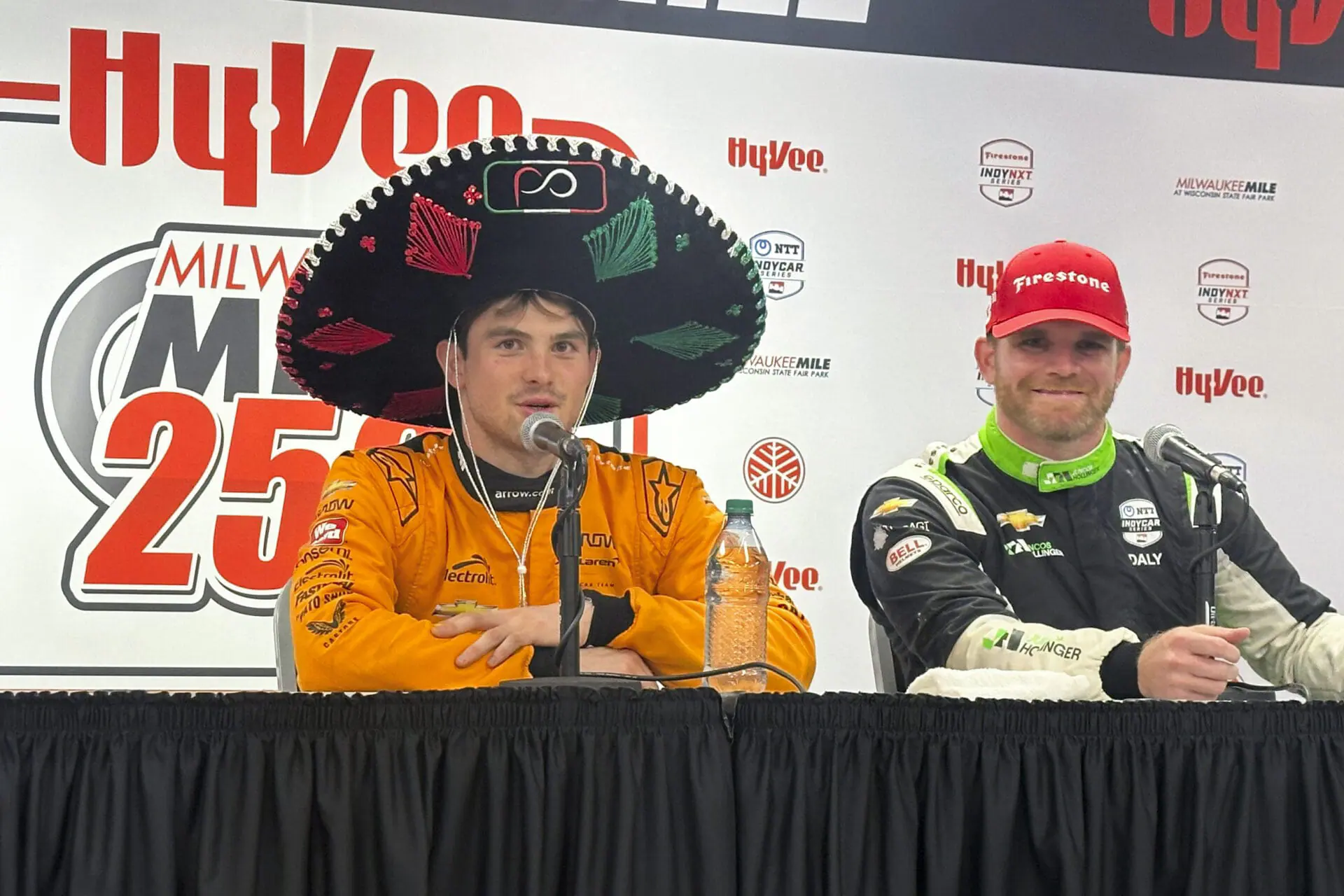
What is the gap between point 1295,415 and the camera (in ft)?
9.95

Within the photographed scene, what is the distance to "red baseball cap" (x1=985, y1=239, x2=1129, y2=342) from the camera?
223 centimetres

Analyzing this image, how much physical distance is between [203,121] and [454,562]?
1234mm

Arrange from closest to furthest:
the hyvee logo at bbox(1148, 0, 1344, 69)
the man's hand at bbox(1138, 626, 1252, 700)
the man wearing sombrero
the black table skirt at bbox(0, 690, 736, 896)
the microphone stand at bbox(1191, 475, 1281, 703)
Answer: the black table skirt at bbox(0, 690, 736, 896)
the man's hand at bbox(1138, 626, 1252, 700)
the microphone stand at bbox(1191, 475, 1281, 703)
the man wearing sombrero
the hyvee logo at bbox(1148, 0, 1344, 69)

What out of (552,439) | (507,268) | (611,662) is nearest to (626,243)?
(507,268)

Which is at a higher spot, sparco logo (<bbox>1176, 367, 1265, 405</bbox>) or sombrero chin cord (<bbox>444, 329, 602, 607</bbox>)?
sparco logo (<bbox>1176, 367, 1265, 405</bbox>)

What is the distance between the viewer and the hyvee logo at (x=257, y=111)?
2666 millimetres

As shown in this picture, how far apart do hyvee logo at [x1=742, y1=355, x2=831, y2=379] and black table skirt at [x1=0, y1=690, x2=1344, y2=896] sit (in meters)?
1.80

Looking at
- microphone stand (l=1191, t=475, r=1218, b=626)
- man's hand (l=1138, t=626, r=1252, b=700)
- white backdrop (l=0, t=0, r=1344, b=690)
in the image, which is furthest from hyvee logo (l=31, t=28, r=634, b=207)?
man's hand (l=1138, t=626, r=1252, b=700)

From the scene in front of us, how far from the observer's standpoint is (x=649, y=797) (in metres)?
1.03

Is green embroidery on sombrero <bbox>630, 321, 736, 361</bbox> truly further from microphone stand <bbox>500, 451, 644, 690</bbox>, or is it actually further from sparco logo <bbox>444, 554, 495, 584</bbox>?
microphone stand <bbox>500, 451, 644, 690</bbox>

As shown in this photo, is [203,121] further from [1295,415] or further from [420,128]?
[1295,415]

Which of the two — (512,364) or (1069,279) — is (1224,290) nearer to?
(1069,279)

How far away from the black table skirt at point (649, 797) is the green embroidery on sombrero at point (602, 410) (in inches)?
51.2

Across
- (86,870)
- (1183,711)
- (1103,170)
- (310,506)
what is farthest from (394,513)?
(1103,170)
